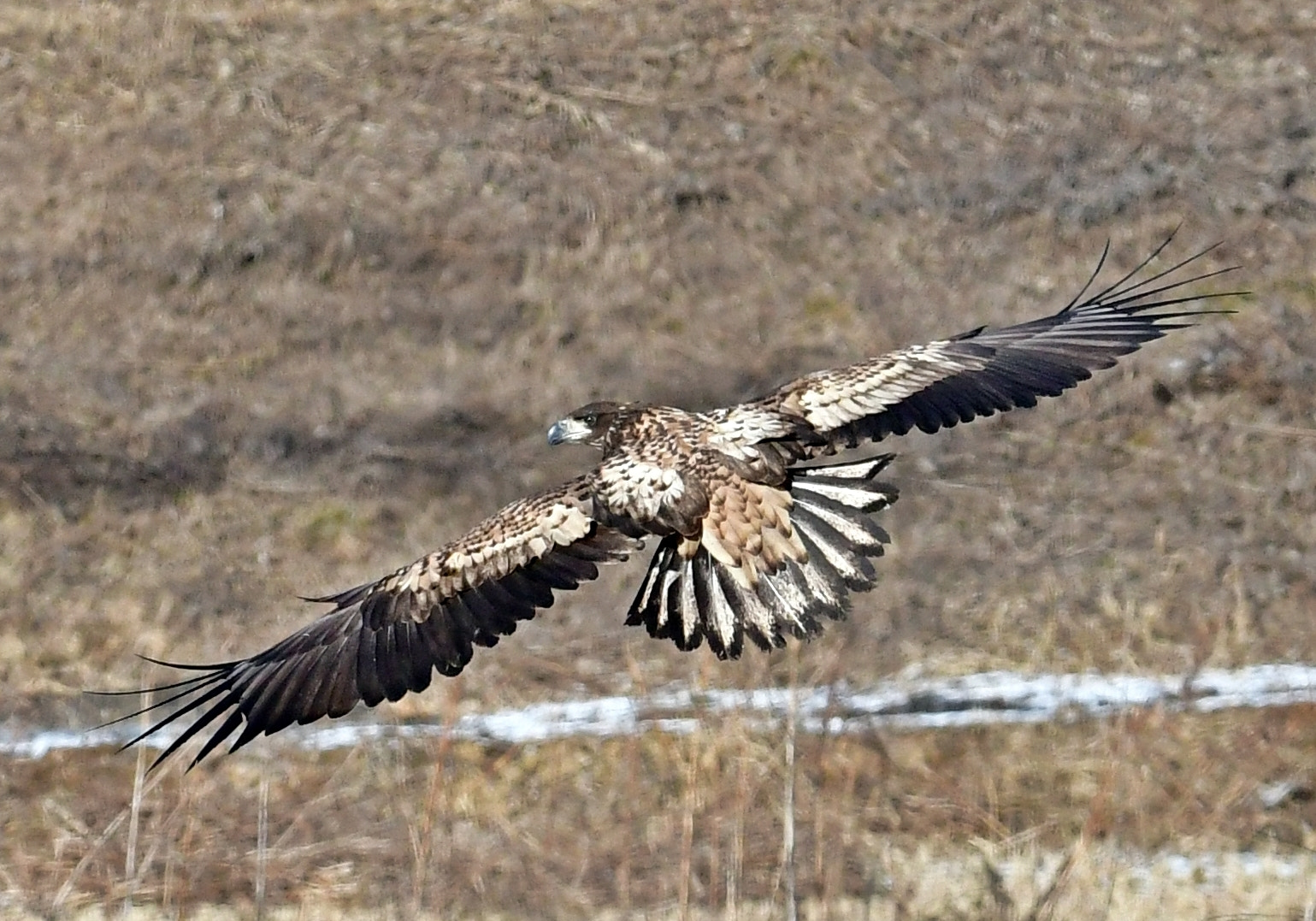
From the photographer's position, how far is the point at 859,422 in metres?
5.97

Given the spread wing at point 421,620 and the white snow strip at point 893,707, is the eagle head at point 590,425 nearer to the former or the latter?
the spread wing at point 421,620

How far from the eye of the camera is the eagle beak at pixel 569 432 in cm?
638

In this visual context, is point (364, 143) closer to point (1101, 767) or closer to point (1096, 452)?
point (1096, 452)

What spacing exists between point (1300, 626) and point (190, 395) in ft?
21.5

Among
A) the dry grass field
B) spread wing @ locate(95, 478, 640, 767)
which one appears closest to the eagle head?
spread wing @ locate(95, 478, 640, 767)

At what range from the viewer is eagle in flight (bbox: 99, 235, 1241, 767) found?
530cm

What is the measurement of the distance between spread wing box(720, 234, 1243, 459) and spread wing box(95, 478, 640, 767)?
0.69m

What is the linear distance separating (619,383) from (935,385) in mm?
5468

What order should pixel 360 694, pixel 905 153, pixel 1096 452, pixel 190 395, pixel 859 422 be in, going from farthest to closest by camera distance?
pixel 905 153
pixel 190 395
pixel 1096 452
pixel 859 422
pixel 360 694

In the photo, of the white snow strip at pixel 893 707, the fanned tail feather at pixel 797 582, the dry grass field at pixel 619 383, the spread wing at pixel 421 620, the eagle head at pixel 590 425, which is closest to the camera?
the spread wing at pixel 421 620

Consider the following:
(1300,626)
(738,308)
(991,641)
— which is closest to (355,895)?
(991,641)

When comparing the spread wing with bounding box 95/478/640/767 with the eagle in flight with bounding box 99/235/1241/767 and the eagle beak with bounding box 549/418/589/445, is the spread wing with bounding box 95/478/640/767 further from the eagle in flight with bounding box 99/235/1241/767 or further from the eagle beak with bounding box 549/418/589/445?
the eagle beak with bounding box 549/418/589/445

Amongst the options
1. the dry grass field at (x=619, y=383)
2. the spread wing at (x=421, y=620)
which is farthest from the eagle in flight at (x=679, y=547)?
the dry grass field at (x=619, y=383)

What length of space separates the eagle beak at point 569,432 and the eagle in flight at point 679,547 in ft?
0.73
